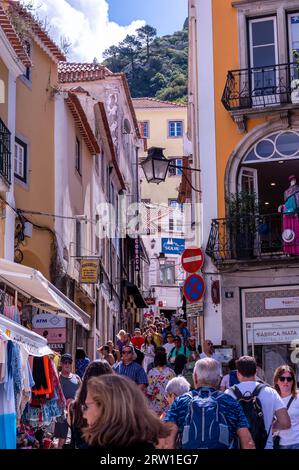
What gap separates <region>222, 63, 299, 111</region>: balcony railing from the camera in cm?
2138

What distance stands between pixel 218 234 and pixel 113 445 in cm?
1649

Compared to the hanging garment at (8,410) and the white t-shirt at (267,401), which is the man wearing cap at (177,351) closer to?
the hanging garment at (8,410)

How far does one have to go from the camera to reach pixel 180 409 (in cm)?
716

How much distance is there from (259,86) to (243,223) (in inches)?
137

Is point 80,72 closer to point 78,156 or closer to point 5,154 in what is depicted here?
point 78,156

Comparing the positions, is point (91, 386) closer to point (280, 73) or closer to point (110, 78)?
point (280, 73)

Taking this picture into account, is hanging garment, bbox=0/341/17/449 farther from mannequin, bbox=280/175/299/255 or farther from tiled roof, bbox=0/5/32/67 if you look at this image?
mannequin, bbox=280/175/299/255

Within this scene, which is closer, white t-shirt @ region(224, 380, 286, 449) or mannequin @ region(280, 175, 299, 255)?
white t-shirt @ region(224, 380, 286, 449)

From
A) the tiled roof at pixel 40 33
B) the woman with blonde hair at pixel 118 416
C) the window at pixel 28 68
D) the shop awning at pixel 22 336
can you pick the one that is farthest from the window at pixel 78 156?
the woman with blonde hair at pixel 118 416

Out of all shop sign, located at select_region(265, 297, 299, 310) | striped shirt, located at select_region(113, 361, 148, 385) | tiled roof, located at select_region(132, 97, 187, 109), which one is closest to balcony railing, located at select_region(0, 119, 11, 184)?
striped shirt, located at select_region(113, 361, 148, 385)

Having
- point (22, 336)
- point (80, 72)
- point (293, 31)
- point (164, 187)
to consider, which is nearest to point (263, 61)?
point (293, 31)

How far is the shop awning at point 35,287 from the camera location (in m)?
12.2

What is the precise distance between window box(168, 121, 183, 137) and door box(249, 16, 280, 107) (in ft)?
149

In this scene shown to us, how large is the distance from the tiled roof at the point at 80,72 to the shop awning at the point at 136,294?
1209cm
